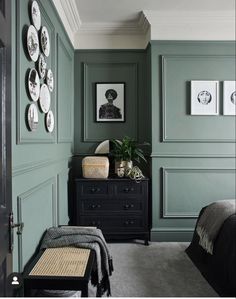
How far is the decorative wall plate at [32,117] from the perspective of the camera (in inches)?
65.4

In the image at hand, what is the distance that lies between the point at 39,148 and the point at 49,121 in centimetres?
32

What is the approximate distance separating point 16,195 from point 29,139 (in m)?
0.35

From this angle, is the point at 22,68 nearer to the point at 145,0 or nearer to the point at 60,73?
the point at 60,73

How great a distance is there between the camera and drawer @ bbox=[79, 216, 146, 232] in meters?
2.95

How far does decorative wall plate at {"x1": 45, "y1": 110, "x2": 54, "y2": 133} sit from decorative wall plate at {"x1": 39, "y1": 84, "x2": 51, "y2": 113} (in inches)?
2.1

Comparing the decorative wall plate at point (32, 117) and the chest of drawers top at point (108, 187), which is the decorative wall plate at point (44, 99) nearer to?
the decorative wall plate at point (32, 117)

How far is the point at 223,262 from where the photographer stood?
6.26 feet

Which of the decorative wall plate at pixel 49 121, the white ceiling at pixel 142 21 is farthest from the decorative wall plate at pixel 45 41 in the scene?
the white ceiling at pixel 142 21

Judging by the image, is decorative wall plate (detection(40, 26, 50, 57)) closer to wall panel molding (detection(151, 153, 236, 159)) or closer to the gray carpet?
wall panel molding (detection(151, 153, 236, 159))

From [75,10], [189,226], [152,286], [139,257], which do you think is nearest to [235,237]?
[152,286]

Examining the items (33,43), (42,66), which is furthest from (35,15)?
(42,66)

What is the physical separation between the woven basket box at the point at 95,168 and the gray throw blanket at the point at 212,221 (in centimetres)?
108

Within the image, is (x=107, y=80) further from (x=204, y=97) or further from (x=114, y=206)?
(x=114, y=206)

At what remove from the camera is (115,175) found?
321 cm
